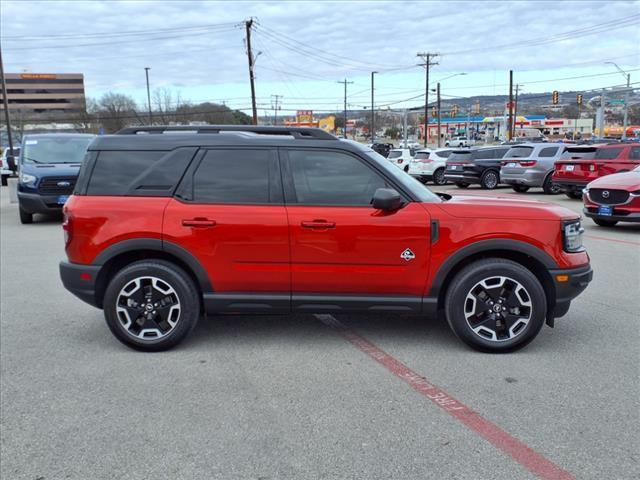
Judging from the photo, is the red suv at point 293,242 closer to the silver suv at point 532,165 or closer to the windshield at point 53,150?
the windshield at point 53,150

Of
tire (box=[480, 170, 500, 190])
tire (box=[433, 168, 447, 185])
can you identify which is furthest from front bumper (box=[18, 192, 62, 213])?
tire (box=[433, 168, 447, 185])

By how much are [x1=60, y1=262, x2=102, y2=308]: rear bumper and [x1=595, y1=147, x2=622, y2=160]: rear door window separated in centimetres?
1429

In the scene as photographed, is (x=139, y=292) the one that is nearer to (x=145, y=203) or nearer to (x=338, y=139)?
(x=145, y=203)

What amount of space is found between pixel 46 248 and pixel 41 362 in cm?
613

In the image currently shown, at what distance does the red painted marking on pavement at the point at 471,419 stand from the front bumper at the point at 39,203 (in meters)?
10.2

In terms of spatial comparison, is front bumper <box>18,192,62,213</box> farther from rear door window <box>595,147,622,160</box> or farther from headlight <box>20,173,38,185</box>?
rear door window <box>595,147,622,160</box>

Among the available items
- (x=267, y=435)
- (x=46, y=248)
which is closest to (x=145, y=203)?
(x=267, y=435)

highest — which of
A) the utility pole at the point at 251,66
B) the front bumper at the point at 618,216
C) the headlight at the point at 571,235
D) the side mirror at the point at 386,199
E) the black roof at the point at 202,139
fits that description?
the utility pole at the point at 251,66

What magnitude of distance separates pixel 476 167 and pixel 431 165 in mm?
2958

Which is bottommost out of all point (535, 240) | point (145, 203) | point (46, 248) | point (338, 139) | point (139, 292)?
point (46, 248)

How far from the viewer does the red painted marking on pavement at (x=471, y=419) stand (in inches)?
117

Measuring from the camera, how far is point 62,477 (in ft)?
9.64

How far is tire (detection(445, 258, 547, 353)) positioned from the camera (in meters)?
4.46

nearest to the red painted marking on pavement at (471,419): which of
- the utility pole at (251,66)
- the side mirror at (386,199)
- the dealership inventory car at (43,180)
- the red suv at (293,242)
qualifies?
the red suv at (293,242)
